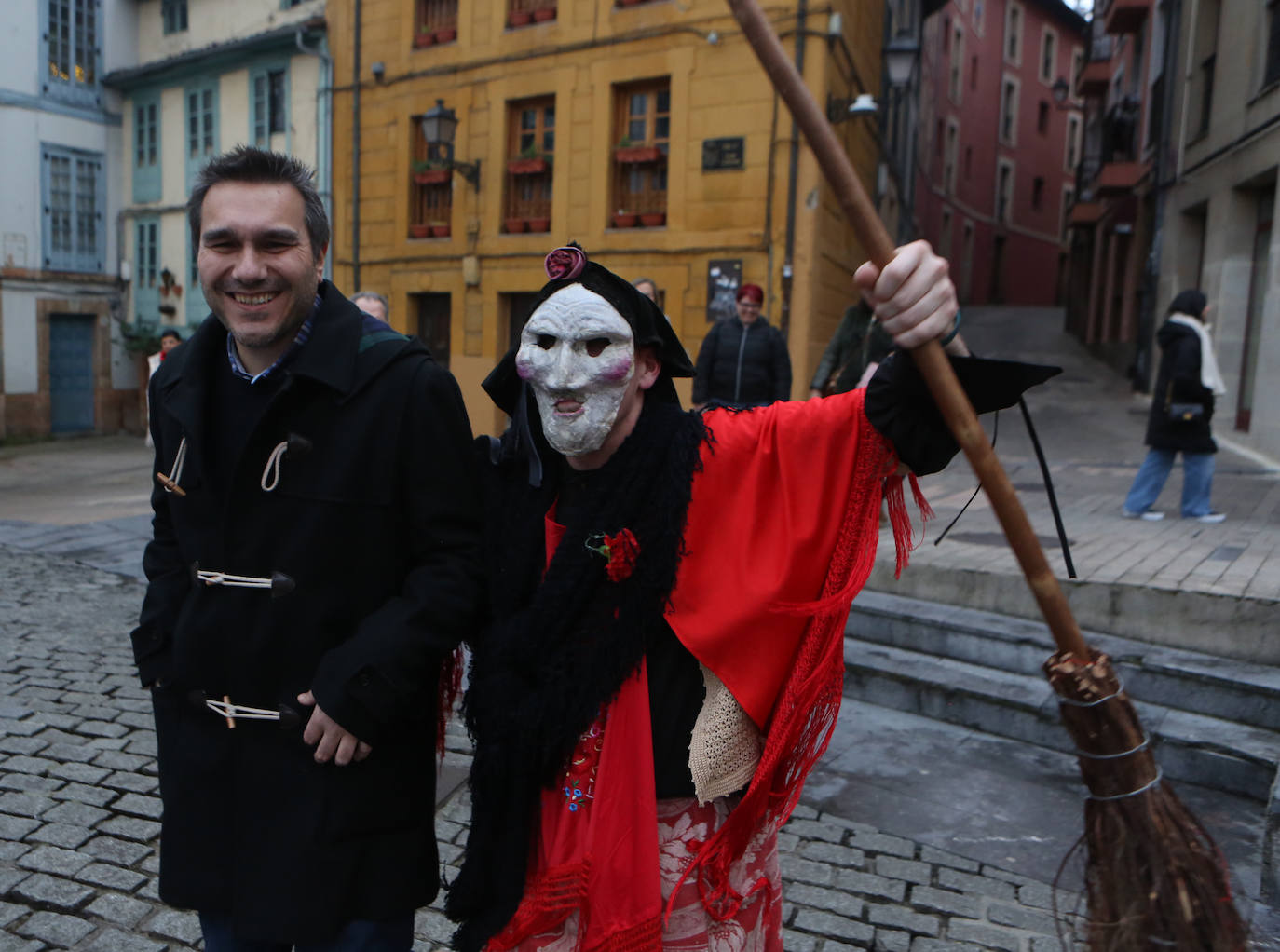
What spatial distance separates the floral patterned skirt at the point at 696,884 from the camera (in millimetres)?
1844

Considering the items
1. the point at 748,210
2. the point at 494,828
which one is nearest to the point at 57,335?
the point at 748,210

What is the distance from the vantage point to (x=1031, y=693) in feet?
15.1

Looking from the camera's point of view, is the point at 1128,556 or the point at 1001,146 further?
the point at 1001,146

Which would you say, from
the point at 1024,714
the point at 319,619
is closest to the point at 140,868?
the point at 319,619

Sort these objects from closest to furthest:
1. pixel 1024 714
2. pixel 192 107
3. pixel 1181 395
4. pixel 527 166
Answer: pixel 1024 714
pixel 1181 395
pixel 527 166
pixel 192 107

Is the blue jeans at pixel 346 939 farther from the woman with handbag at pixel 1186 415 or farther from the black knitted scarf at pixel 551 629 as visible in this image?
the woman with handbag at pixel 1186 415

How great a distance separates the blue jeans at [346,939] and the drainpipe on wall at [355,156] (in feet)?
52.4

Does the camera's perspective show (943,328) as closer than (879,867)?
Yes

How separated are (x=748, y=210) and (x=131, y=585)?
893cm

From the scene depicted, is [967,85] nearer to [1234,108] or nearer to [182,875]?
[1234,108]

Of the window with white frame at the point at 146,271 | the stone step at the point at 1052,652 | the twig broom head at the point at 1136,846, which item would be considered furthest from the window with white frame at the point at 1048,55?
the twig broom head at the point at 1136,846

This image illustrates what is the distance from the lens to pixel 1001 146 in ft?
108

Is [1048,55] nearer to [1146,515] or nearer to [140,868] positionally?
[1146,515]

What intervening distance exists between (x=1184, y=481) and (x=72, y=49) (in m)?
20.1
